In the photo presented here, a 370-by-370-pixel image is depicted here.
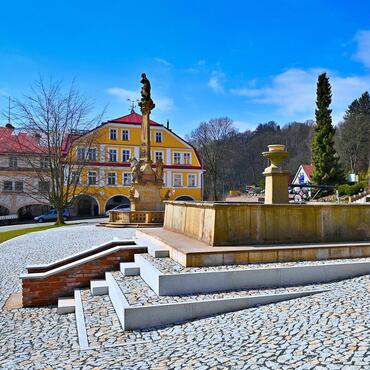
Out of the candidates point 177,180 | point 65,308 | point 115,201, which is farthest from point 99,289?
point 177,180

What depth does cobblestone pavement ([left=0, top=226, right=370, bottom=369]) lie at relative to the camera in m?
3.60

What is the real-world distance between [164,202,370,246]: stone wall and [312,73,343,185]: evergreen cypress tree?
115 ft

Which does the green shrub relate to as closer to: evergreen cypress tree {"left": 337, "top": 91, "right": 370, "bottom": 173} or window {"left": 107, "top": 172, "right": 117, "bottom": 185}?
evergreen cypress tree {"left": 337, "top": 91, "right": 370, "bottom": 173}

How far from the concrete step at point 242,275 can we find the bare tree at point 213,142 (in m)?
49.6

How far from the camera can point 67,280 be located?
24.6 ft

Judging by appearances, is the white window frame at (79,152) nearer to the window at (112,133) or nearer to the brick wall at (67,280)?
the window at (112,133)

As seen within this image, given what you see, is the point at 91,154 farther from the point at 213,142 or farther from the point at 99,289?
the point at 99,289

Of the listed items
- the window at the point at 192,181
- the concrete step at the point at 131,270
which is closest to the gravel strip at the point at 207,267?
the concrete step at the point at 131,270

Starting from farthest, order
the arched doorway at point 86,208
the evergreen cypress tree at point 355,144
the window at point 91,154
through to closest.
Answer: the evergreen cypress tree at point 355,144 → the arched doorway at point 86,208 → the window at point 91,154

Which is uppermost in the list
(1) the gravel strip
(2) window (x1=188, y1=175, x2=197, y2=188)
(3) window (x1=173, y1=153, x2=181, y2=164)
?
Result: (3) window (x1=173, y1=153, x2=181, y2=164)

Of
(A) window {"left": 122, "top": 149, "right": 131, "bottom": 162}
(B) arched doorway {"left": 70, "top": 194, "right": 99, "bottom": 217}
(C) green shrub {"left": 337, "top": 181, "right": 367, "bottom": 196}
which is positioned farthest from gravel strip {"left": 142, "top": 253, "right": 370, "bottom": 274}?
(A) window {"left": 122, "top": 149, "right": 131, "bottom": 162}

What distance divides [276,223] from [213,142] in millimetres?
50699

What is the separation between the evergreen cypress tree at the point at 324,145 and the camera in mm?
41312

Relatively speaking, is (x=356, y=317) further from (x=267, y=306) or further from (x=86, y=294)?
(x=86, y=294)
